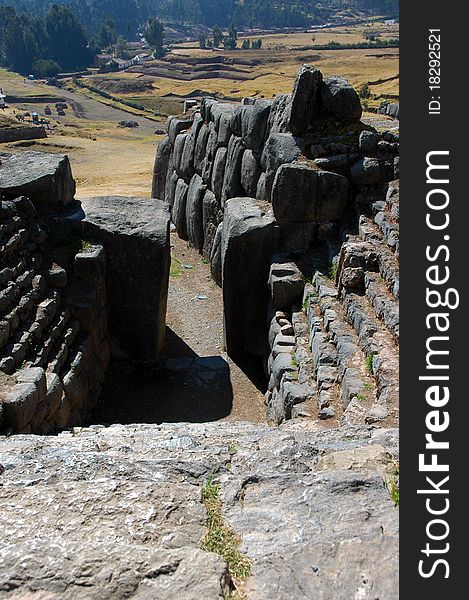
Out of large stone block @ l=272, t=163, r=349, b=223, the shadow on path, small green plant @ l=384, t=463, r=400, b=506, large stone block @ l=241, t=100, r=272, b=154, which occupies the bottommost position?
the shadow on path

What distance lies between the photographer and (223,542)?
11.3 feet

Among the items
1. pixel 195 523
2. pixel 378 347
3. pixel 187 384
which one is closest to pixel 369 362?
pixel 378 347

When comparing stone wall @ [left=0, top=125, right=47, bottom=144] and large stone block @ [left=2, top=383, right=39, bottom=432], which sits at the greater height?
stone wall @ [left=0, top=125, right=47, bottom=144]

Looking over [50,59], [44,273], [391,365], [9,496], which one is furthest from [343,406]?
[50,59]

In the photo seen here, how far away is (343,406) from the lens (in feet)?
26.6

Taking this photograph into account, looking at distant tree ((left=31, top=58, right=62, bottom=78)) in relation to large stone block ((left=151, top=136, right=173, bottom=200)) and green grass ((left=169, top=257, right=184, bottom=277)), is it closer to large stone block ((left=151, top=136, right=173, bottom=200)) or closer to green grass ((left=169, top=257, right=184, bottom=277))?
large stone block ((left=151, top=136, right=173, bottom=200))

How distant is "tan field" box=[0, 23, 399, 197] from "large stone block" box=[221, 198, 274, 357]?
1425 centimetres

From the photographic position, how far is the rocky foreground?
2.99m

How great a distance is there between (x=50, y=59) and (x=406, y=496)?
153 meters

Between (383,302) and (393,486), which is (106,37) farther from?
(393,486)

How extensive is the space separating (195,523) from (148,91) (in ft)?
346

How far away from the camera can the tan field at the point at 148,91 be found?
3638cm

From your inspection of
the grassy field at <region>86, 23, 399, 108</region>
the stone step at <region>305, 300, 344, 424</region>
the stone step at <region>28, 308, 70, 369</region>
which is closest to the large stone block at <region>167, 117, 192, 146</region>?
the stone step at <region>28, 308, 70, 369</region>

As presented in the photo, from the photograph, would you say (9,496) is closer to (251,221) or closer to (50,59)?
(251,221)
